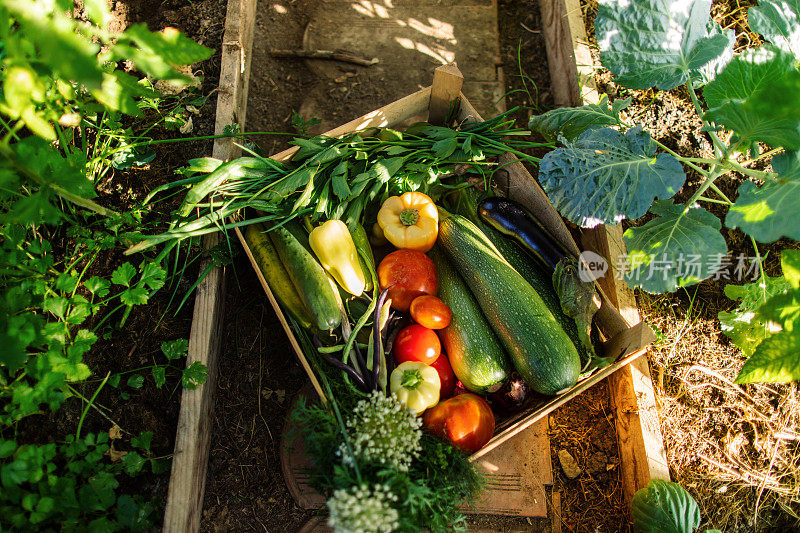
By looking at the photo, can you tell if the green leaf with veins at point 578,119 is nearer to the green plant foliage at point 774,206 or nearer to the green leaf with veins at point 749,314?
the green plant foliage at point 774,206

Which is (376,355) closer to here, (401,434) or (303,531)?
(401,434)

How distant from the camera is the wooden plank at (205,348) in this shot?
189cm

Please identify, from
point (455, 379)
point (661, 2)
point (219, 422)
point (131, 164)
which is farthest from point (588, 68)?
point (219, 422)

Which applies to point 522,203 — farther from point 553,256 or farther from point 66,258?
point 66,258

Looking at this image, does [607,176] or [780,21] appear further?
[780,21]

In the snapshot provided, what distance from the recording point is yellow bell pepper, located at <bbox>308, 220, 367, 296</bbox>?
199 cm

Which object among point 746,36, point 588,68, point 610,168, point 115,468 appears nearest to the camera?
point 115,468

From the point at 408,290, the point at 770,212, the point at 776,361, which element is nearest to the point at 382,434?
the point at 408,290

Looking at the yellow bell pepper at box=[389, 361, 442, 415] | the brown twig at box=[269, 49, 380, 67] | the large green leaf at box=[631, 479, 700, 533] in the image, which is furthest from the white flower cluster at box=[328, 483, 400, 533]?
the brown twig at box=[269, 49, 380, 67]

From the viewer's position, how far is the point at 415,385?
1901mm

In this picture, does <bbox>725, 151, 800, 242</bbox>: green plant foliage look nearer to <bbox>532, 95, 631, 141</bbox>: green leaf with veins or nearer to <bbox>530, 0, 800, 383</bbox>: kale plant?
<bbox>530, 0, 800, 383</bbox>: kale plant

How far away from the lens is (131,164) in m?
2.25

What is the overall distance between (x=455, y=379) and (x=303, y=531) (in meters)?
0.91

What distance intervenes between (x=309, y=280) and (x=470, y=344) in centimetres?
72
